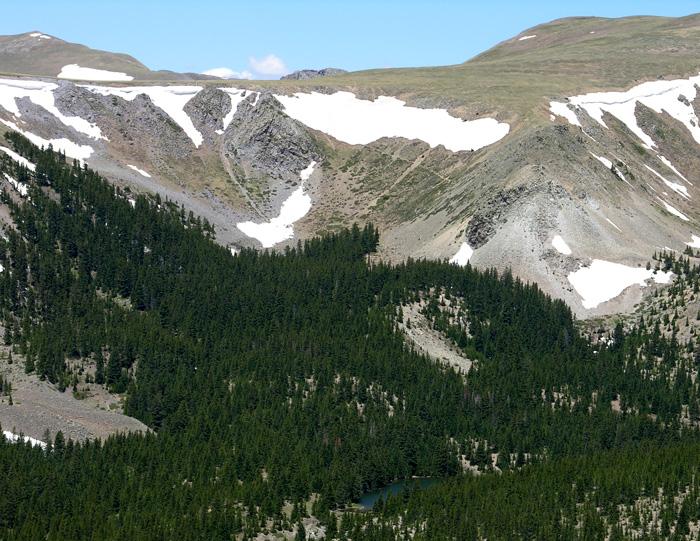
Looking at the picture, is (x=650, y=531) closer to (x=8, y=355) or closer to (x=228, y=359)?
(x=228, y=359)

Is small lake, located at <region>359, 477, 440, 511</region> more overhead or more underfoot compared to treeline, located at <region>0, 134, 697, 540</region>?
more underfoot

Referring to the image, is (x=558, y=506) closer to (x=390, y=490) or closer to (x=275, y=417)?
(x=390, y=490)

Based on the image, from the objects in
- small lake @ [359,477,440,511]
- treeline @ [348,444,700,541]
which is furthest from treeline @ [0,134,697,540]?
treeline @ [348,444,700,541]

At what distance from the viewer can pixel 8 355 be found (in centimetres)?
17775

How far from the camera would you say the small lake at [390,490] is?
147 metres

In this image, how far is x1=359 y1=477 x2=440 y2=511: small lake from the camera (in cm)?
14735

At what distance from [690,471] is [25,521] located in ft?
220

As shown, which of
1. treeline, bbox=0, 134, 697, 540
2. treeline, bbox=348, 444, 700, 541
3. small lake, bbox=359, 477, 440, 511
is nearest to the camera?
treeline, bbox=348, 444, 700, 541

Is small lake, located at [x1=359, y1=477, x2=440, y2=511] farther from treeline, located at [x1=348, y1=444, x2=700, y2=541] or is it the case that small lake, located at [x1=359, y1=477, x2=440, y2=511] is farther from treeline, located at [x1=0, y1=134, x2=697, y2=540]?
treeline, located at [x1=348, y1=444, x2=700, y2=541]

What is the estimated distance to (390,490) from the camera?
6063 inches

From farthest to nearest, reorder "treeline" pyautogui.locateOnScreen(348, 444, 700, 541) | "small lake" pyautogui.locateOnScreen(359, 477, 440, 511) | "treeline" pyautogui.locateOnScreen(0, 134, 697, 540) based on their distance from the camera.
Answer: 1. "small lake" pyautogui.locateOnScreen(359, 477, 440, 511)
2. "treeline" pyautogui.locateOnScreen(0, 134, 697, 540)
3. "treeline" pyautogui.locateOnScreen(348, 444, 700, 541)

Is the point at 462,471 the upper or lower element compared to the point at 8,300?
lower

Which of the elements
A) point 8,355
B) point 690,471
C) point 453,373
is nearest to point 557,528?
point 690,471

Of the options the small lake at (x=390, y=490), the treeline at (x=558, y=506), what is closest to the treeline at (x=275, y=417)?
the small lake at (x=390, y=490)
